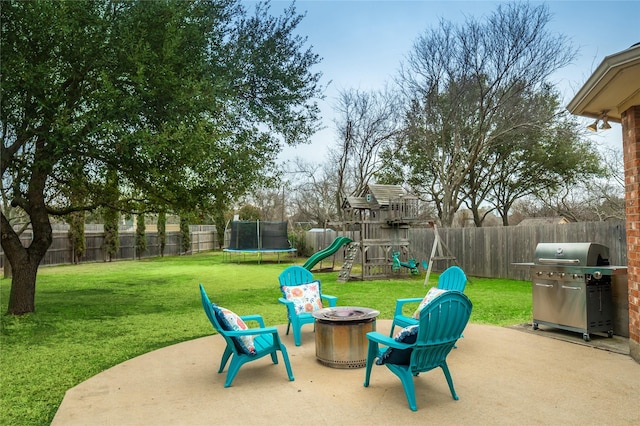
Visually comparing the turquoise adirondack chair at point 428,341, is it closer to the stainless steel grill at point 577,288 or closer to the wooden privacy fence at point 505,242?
the stainless steel grill at point 577,288

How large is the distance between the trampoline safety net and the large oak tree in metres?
11.4

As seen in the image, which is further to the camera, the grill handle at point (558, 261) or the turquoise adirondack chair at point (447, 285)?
the grill handle at point (558, 261)

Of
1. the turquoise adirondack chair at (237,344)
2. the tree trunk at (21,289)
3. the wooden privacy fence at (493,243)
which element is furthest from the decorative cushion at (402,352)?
the wooden privacy fence at (493,243)

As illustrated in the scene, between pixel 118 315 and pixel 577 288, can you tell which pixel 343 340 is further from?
pixel 118 315

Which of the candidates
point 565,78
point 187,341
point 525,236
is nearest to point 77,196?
point 187,341

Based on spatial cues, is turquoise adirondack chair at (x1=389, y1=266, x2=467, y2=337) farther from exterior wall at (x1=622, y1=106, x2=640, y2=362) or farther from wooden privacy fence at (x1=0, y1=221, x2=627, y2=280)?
wooden privacy fence at (x1=0, y1=221, x2=627, y2=280)

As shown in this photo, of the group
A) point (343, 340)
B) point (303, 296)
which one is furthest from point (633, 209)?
point (303, 296)

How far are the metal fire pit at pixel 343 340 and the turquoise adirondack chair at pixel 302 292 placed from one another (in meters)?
0.76

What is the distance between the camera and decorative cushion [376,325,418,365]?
3.27 metres

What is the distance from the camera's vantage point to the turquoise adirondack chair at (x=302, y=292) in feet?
16.7

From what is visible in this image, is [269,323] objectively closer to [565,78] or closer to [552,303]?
[552,303]

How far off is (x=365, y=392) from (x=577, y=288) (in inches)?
121

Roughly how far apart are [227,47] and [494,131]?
11.4m

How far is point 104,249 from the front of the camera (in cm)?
1928
